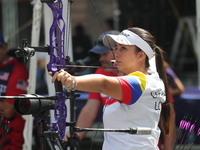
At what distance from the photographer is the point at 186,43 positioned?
9.65m

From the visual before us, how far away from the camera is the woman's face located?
271 centimetres

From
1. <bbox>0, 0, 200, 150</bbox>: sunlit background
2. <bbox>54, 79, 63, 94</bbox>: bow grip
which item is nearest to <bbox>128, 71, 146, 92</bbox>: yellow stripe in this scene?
<bbox>54, 79, 63, 94</bbox>: bow grip

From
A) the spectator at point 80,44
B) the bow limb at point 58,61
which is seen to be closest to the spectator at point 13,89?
the bow limb at point 58,61

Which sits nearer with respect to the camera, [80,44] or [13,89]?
[13,89]

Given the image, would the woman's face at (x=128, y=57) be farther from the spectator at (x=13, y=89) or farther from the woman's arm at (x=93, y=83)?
the spectator at (x=13, y=89)

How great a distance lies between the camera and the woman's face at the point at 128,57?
107 inches

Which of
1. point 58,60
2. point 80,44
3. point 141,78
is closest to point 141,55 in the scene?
point 141,78

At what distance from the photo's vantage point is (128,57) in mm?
2711

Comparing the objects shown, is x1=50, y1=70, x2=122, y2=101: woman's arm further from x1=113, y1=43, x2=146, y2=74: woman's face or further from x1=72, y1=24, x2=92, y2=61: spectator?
x1=72, y1=24, x2=92, y2=61: spectator

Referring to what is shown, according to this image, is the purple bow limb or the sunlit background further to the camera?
the sunlit background

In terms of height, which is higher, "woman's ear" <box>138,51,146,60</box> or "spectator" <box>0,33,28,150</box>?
"woman's ear" <box>138,51,146,60</box>

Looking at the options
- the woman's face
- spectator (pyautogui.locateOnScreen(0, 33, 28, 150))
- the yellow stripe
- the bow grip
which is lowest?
spectator (pyautogui.locateOnScreen(0, 33, 28, 150))

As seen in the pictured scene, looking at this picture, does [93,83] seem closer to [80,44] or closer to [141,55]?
[141,55]

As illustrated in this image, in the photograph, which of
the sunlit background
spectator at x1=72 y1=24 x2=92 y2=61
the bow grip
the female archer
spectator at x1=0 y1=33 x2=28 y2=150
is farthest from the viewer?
the sunlit background
